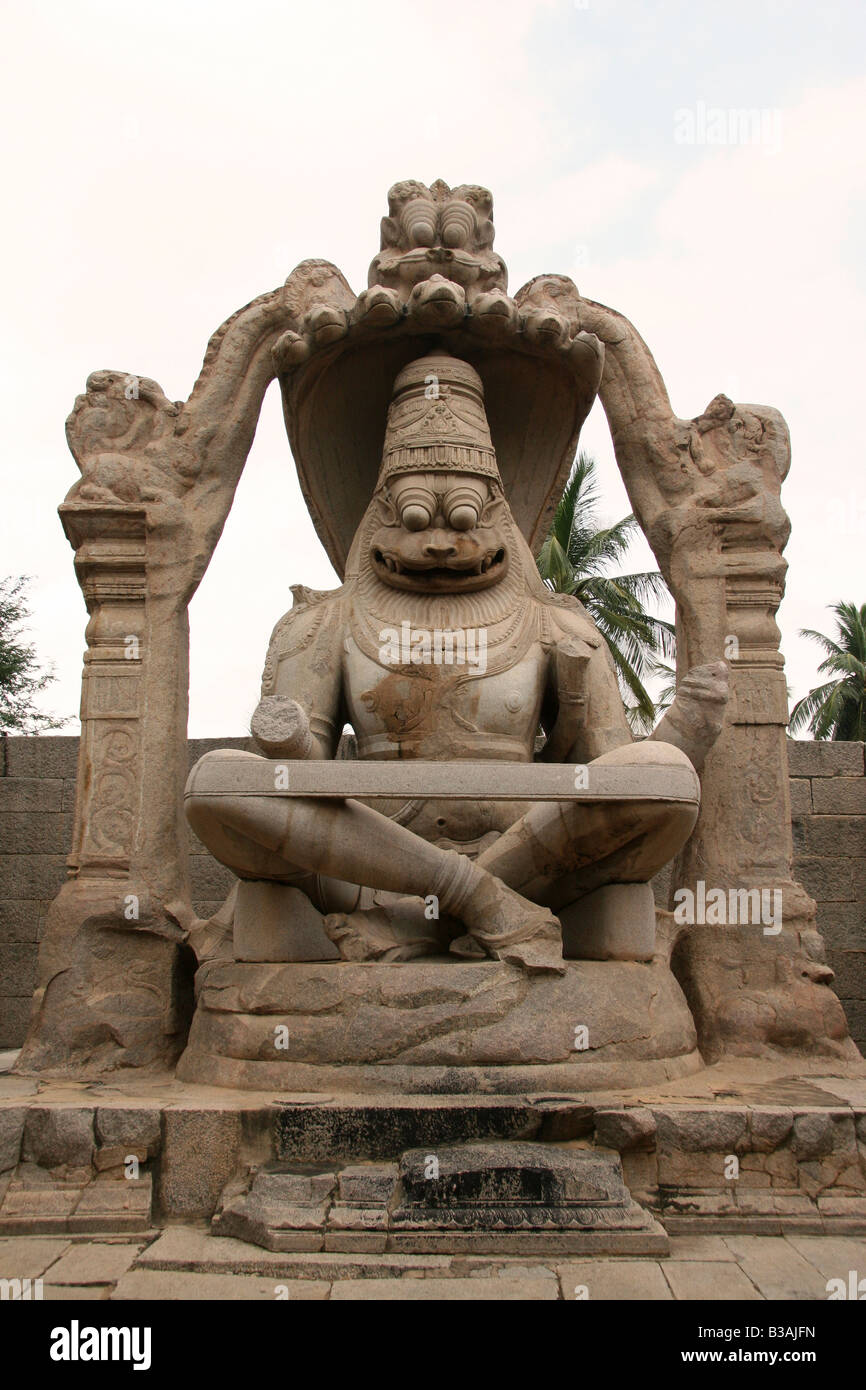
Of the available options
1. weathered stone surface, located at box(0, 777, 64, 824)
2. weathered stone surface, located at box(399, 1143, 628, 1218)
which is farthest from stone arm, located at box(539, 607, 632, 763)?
weathered stone surface, located at box(0, 777, 64, 824)

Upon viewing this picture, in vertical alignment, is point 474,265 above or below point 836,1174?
above

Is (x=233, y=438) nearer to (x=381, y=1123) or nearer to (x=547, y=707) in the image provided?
(x=547, y=707)

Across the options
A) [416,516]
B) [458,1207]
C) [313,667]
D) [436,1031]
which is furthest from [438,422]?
[458,1207]

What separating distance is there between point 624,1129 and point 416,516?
8.76 feet

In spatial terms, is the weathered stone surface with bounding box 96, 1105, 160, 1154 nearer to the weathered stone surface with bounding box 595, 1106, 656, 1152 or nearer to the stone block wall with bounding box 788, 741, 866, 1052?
the weathered stone surface with bounding box 595, 1106, 656, 1152

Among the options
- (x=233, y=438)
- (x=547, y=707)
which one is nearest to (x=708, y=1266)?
(x=547, y=707)

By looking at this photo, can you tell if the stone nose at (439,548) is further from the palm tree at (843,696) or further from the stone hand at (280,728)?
the palm tree at (843,696)

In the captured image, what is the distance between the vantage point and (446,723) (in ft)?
15.8

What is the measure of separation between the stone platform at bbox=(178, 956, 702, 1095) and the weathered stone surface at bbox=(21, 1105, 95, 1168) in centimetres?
50

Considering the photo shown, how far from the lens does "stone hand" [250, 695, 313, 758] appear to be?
157 inches

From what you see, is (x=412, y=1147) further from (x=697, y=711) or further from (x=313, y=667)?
(x=313, y=667)

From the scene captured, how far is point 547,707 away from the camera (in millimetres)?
5133

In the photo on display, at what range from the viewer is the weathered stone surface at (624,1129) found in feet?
10.9

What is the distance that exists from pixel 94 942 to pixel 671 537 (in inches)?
128
